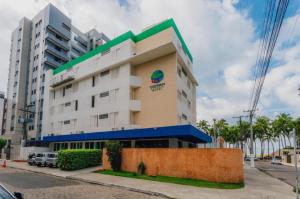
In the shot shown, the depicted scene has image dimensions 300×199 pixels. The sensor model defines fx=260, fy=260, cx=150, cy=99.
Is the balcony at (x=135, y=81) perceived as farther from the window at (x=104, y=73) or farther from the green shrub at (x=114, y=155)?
the green shrub at (x=114, y=155)

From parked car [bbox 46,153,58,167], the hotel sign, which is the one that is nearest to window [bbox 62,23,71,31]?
the hotel sign

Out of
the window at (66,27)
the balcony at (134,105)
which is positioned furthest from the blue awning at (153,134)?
the window at (66,27)

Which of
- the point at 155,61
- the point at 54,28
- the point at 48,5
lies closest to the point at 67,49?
the point at 54,28

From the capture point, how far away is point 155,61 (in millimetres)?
31875

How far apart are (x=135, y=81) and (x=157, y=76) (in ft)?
10.5

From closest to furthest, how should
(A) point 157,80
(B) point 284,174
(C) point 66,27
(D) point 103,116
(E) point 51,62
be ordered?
1. (B) point 284,174
2. (A) point 157,80
3. (D) point 103,116
4. (E) point 51,62
5. (C) point 66,27

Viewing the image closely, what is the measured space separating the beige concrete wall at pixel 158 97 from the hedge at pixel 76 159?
7030 mm

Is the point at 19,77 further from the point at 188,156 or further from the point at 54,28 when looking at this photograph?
the point at 188,156

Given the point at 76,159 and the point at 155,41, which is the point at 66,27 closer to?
the point at 155,41

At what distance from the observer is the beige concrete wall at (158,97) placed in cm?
2889

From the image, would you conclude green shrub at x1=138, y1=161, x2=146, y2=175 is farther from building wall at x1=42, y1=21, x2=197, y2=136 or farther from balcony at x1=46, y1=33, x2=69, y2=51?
balcony at x1=46, y1=33, x2=69, y2=51

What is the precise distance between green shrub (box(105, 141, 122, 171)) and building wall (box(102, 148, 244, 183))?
1.01 m

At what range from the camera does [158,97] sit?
30.2 metres

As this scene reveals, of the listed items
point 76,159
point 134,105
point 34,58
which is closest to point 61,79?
point 134,105
